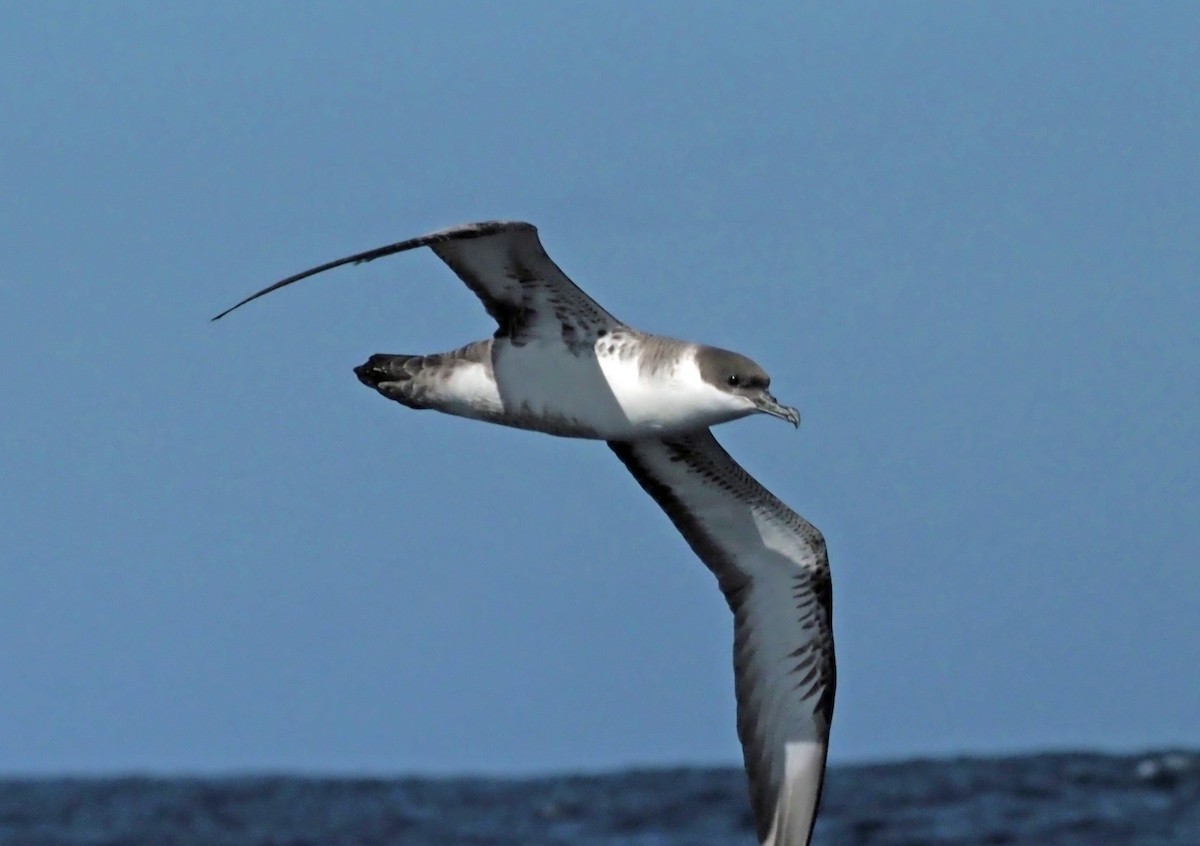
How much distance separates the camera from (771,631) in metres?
15.1

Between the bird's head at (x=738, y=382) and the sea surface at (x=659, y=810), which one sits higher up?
the bird's head at (x=738, y=382)

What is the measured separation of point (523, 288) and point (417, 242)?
1658 millimetres

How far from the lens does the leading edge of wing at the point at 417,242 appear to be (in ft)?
35.0

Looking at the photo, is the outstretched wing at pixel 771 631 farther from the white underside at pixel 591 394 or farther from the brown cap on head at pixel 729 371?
the brown cap on head at pixel 729 371

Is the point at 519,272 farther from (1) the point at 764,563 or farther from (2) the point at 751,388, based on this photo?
(1) the point at 764,563

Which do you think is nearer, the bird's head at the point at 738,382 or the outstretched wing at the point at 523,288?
the bird's head at the point at 738,382

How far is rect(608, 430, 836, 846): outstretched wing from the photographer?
48.8 ft

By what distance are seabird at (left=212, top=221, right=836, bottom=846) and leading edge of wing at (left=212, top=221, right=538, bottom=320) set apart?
1cm

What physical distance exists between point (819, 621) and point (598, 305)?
12.1 feet

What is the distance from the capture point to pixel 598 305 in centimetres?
1280

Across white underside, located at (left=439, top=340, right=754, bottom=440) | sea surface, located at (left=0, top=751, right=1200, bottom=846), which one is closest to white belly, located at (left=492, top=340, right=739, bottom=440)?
white underside, located at (left=439, top=340, right=754, bottom=440)

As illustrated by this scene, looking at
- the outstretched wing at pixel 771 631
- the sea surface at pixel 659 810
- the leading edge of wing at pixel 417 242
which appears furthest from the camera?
the sea surface at pixel 659 810

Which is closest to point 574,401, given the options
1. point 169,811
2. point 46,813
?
point 169,811

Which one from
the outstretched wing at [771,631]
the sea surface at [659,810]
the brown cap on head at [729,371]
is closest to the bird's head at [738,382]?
the brown cap on head at [729,371]
